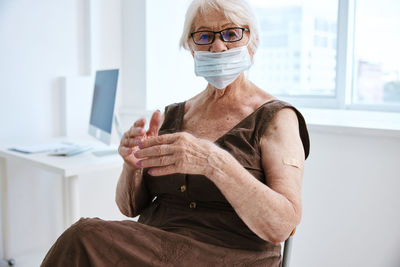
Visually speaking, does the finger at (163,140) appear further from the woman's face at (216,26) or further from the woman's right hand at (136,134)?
the woman's face at (216,26)

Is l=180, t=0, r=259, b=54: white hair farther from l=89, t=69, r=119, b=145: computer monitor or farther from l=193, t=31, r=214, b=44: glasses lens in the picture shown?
l=89, t=69, r=119, b=145: computer monitor

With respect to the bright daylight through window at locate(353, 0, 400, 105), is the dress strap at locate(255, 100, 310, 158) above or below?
below

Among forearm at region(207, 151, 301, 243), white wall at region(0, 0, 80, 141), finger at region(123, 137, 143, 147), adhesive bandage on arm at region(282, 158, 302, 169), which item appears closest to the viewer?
forearm at region(207, 151, 301, 243)

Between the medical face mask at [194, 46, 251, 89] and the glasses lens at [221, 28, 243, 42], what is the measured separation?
0.03m

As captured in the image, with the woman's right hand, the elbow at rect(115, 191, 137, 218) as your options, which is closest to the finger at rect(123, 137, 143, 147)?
the woman's right hand

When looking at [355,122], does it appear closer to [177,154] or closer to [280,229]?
[280,229]

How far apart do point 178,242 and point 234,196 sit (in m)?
0.22

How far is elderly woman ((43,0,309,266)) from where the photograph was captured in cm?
105

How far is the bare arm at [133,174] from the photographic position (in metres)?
1.24

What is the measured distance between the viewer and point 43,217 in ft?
8.84

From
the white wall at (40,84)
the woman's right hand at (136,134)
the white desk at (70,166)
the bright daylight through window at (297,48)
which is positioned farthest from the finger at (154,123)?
the white wall at (40,84)

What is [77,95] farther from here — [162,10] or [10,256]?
[10,256]

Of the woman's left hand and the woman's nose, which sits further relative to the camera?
the woman's nose

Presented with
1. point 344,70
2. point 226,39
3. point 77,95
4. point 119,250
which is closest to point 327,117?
point 344,70
